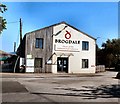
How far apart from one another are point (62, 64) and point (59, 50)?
6.80ft

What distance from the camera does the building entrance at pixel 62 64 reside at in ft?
137

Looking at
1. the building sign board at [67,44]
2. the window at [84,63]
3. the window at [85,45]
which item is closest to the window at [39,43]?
the building sign board at [67,44]

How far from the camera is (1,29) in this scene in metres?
13.3

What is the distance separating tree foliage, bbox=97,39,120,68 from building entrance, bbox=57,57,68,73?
2288 cm

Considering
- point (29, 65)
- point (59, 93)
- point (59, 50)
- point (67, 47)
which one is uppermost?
point (67, 47)

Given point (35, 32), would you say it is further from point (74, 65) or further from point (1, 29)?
point (1, 29)

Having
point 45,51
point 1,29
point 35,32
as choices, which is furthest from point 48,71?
point 1,29

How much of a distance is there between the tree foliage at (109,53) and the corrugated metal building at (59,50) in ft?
68.3

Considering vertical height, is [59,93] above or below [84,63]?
below

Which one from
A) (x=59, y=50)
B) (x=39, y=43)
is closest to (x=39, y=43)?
(x=39, y=43)

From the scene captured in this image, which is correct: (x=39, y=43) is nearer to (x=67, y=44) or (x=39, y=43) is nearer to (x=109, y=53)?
(x=67, y=44)

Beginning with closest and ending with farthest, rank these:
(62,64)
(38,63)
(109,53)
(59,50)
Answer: (38,63), (59,50), (62,64), (109,53)

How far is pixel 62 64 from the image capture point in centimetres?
4203

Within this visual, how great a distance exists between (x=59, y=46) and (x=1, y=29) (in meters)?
28.5
